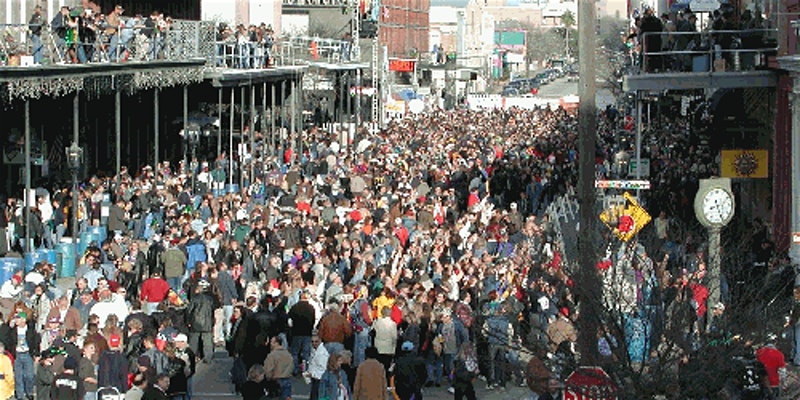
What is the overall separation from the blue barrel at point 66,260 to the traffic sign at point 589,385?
1721cm

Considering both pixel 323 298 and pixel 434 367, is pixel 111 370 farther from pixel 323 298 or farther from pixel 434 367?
pixel 323 298

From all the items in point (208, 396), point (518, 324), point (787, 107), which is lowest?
point (208, 396)

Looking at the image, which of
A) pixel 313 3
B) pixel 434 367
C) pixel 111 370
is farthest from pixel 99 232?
pixel 313 3

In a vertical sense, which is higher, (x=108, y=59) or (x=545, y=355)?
(x=108, y=59)

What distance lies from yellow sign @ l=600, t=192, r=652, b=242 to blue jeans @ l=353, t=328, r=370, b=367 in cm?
304

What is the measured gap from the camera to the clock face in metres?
18.7

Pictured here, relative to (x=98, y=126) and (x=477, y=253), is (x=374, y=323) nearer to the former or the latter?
(x=477, y=253)

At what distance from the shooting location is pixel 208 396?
20.8 meters

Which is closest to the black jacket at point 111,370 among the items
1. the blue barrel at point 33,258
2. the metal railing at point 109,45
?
the blue barrel at point 33,258

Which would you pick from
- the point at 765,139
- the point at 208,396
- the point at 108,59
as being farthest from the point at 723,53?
the point at 208,396

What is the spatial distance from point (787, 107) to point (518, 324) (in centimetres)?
1421

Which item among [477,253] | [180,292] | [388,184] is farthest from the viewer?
[388,184]

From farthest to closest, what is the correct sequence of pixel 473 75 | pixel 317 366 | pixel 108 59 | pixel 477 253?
pixel 473 75
pixel 108 59
pixel 477 253
pixel 317 366

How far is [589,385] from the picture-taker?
13.2 metres
